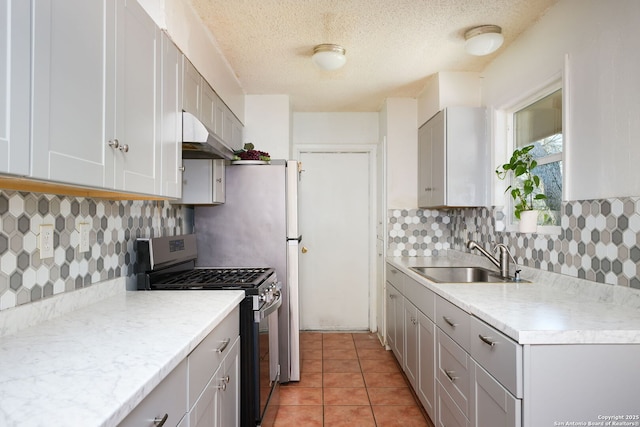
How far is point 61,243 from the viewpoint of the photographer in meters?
1.46

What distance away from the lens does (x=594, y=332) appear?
123cm

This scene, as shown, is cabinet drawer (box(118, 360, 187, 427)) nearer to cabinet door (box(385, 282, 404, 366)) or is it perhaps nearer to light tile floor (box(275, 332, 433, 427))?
light tile floor (box(275, 332, 433, 427))

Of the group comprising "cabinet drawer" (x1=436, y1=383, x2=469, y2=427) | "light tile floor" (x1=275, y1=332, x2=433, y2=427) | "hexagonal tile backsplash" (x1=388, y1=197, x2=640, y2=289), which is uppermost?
"hexagonal tile backsplash" (x1=388, y1=197, x2=640, y2=289)

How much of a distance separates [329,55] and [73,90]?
1824mm

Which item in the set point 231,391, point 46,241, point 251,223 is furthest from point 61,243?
point 251,223

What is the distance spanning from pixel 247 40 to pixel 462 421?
8.26 feet

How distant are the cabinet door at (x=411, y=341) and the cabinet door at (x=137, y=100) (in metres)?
1.85

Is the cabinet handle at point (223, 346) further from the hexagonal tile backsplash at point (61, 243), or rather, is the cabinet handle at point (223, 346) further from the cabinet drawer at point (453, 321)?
the cabinet drawer at point (453, 321)

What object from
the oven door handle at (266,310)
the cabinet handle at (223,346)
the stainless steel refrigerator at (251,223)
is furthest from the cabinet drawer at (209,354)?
the stainless steel refrigerator at (251,223)

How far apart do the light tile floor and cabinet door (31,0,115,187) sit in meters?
2.04

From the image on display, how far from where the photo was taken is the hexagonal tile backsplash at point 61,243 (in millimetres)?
1237

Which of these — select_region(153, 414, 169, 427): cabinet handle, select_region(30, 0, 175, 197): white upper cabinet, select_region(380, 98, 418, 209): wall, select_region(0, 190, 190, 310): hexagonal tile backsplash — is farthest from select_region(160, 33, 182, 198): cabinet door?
select_region(380, 98, 418, 209): wall

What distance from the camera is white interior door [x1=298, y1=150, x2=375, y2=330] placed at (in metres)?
4.21

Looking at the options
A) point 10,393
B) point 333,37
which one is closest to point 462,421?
point 10,393
